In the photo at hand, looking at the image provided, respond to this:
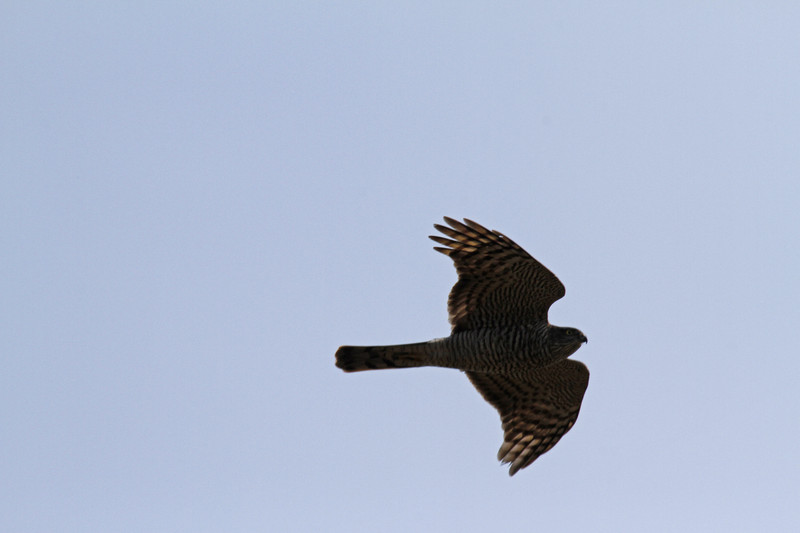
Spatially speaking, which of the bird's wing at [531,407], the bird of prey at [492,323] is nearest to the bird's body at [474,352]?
the bird of prey at [492,323]

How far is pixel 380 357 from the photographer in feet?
48.4

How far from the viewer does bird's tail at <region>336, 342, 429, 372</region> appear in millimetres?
14703

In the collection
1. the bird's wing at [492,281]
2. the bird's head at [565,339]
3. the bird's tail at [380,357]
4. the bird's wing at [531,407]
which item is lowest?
the bird's wing at [531,407]

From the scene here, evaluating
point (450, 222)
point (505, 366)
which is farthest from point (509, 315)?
point (450, 222)

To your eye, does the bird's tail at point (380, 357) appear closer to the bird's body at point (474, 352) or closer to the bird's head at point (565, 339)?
the bird's body at point (474, 352)

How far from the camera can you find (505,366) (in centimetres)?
1483

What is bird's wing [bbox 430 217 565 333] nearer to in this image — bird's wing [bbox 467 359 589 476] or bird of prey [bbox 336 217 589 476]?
bird of prey [bbox 336 217 589 476]

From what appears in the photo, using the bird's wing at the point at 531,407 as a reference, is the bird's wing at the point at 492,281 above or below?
above

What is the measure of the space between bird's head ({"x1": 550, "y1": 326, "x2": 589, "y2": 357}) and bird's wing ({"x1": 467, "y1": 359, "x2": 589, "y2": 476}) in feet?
3.42

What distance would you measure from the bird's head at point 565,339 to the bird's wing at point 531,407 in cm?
Answer: 104

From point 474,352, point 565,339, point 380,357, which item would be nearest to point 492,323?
point 474,352

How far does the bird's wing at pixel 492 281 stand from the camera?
14.2m

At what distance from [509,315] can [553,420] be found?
222 centimetres

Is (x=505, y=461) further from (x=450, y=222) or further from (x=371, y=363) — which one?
(x=450, y=222)
